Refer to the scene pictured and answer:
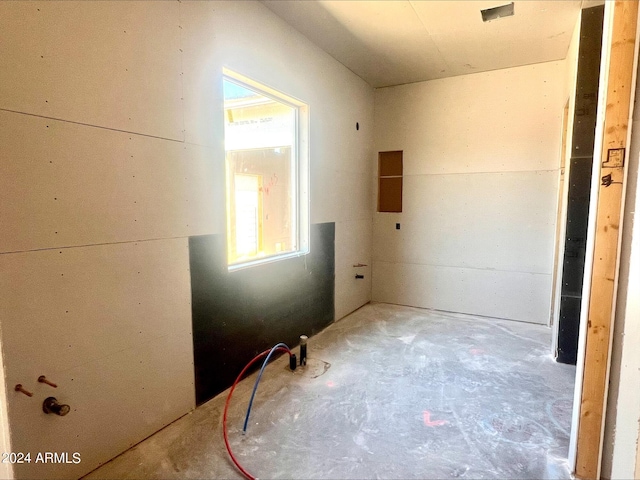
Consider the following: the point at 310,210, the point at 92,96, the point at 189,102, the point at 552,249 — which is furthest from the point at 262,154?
the point at 552,249

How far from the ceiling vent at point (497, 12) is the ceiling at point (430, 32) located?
0.04m

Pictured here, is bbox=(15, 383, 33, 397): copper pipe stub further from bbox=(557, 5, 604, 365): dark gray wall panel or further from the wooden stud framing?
bbox=(557, 5, 604, 365): dark gray wall panel

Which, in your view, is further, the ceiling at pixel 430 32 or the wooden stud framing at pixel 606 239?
the ceiling at pixel 430 32

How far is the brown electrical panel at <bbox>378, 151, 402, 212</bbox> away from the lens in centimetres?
480

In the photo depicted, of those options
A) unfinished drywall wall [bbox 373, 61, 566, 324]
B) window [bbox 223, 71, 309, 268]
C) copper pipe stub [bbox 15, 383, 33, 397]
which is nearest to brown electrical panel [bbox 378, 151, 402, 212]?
unfinished drywall wall [bbox 373, 61, 566, 324]

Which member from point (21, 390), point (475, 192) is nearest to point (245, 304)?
point (21, 390)

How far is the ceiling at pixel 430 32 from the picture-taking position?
285 centimetres

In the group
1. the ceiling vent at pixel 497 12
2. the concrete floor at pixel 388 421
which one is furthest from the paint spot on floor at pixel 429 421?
the ceiling vent at pixel 497 12

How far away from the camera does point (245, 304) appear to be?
9.19ft

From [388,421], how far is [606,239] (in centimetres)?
158

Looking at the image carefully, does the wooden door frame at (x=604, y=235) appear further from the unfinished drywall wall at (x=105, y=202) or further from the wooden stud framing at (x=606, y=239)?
the unfinished drywall wall at (x=105, y=202)

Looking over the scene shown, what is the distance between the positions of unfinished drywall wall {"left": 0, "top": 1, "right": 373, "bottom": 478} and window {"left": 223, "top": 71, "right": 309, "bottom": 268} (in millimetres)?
378

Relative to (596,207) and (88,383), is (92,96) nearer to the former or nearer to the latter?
(88,383)

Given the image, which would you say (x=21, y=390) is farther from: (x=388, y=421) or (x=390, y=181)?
(x=390, y=181)
